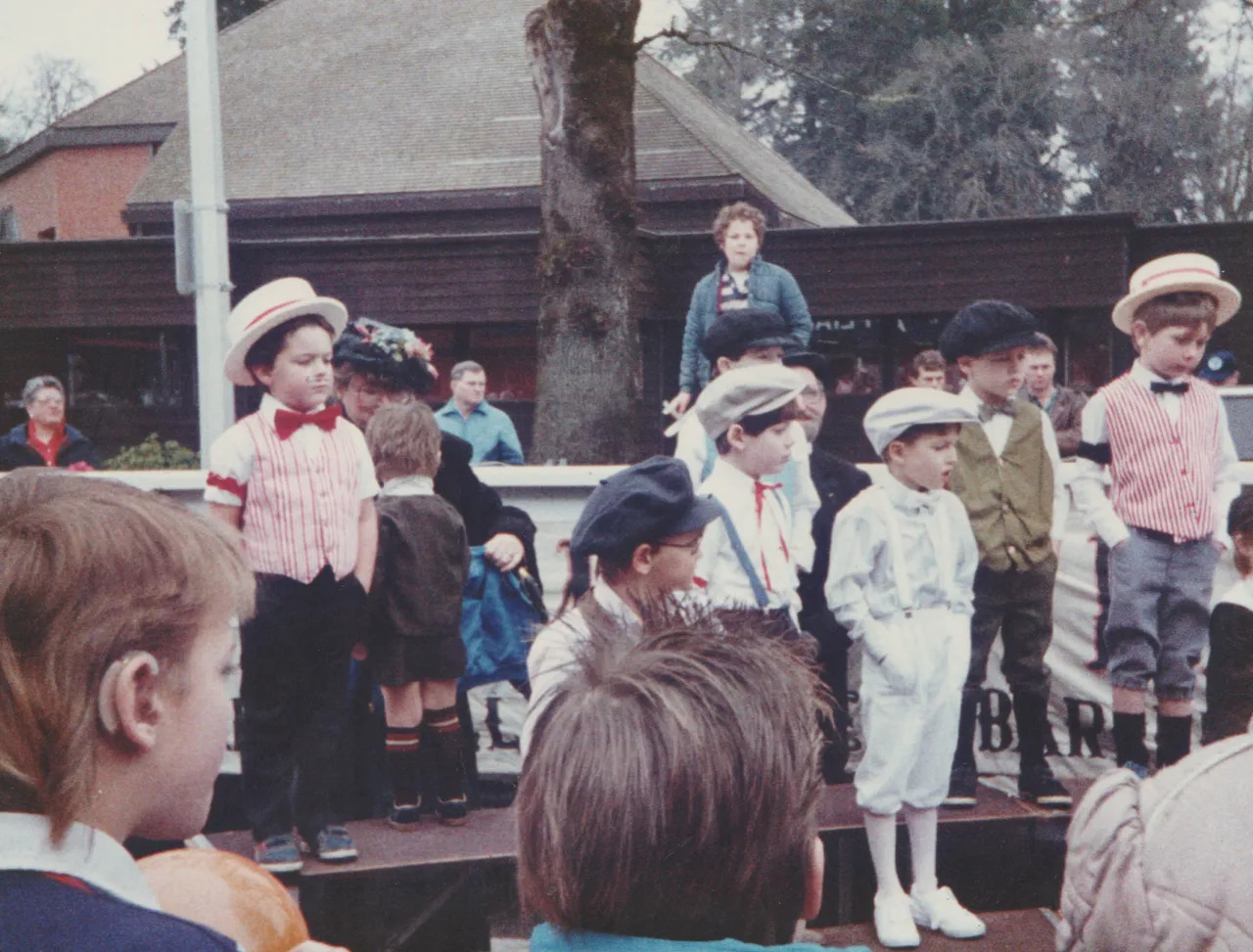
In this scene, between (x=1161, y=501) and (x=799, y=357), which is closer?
(x=1161, y=501)

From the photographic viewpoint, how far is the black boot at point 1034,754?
5.07 m

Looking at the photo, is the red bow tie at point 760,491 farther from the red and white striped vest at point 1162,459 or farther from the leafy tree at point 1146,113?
the leafy tree at point 1146,113

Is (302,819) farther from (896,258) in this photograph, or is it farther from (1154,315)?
(896,258)

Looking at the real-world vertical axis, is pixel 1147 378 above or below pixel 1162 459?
above

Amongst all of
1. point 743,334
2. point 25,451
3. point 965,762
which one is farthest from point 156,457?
point 965,762

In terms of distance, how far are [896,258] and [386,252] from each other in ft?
23.4

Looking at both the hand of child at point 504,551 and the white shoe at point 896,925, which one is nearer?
the white shoe at point 896,925

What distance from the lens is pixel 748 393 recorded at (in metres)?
4.25

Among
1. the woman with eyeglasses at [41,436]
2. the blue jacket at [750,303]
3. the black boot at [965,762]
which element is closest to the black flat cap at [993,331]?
the black boot at [965,762]

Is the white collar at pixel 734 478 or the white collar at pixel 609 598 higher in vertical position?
the white collar at pixel 734 478

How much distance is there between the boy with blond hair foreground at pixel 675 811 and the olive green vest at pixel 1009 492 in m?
3.63

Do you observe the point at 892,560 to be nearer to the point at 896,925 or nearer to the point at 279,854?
the point at 896,925

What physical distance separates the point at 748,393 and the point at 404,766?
182 centimetres

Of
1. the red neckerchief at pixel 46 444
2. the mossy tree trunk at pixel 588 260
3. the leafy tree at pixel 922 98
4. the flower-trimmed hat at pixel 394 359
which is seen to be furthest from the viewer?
the leafy tree at pixel 922 98
